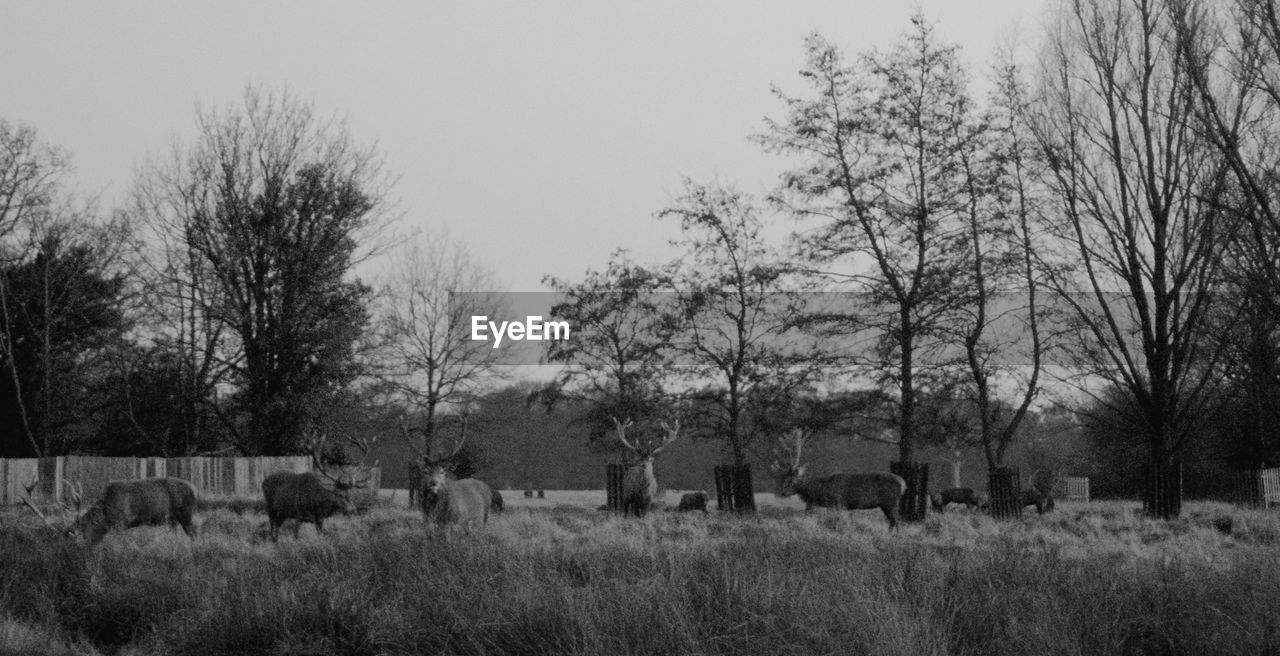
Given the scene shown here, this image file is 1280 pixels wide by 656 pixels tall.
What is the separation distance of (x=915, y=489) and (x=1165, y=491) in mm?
4787

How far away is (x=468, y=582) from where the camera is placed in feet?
32.4

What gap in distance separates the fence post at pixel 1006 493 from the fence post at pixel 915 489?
1.46m

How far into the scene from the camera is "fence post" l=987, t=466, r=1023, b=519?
23.6m

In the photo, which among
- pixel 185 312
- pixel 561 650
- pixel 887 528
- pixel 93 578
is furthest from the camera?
pixel 185 312

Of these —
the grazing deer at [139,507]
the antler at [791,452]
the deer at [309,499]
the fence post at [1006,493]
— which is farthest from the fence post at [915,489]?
the grazing deer at [139,507]

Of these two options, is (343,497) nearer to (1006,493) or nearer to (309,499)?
(309,499)

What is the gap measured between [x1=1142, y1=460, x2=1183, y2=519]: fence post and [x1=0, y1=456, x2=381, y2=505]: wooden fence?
1840 cm

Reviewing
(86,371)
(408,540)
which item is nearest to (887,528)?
(408,540)

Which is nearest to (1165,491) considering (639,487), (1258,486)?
(639,487)

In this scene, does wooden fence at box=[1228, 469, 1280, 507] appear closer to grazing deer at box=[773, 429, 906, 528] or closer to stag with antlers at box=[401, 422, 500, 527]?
grazing deer at box=[773, 429, 906, 528]

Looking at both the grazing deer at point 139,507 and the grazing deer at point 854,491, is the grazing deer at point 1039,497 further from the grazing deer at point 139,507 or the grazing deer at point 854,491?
the grazing deer at point 139,507

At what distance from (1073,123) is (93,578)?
739 inches

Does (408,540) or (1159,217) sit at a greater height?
(1159,217)

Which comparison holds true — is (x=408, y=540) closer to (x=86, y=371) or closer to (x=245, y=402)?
(x=245, y=402)
